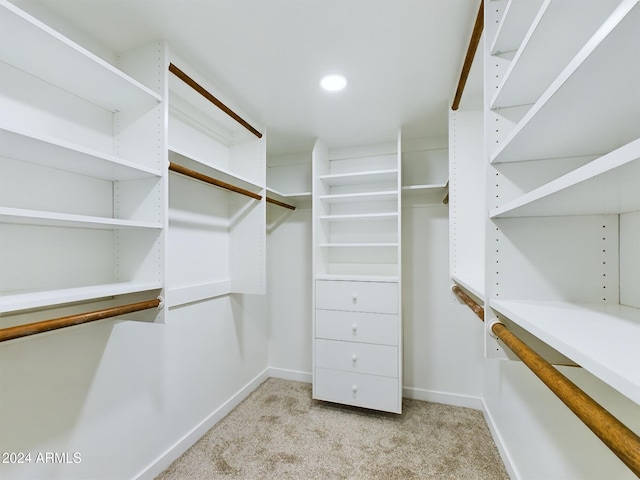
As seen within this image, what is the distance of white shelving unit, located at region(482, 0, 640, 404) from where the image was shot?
49cm

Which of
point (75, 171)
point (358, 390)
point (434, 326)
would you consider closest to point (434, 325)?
point (434, 326)

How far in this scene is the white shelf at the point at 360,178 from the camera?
7.63 ft

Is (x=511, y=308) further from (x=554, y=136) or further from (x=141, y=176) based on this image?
(x=141, y=176)

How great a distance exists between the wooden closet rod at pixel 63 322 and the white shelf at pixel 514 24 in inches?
65.7

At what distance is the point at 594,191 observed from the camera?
2.05ft

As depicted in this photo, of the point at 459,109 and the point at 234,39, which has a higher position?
the point at 234,39

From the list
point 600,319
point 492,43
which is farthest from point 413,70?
point 600,319

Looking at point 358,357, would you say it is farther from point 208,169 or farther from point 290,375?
point 208,169

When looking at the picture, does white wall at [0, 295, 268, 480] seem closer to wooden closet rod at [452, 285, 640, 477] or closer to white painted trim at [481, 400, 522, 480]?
wooden closet rod at [452, 285, 640, 477]

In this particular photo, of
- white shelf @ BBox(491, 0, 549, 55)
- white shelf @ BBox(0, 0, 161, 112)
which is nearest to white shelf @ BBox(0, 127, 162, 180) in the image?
white shelf @ BBox(0, 0, 161, 112)

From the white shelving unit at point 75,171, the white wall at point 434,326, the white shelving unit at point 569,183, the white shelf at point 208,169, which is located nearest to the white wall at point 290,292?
the white wall at point 434,326

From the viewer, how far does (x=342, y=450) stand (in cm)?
191

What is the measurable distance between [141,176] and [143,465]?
1.55 meters

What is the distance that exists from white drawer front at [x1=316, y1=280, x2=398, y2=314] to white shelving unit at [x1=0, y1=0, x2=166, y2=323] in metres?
1.30
